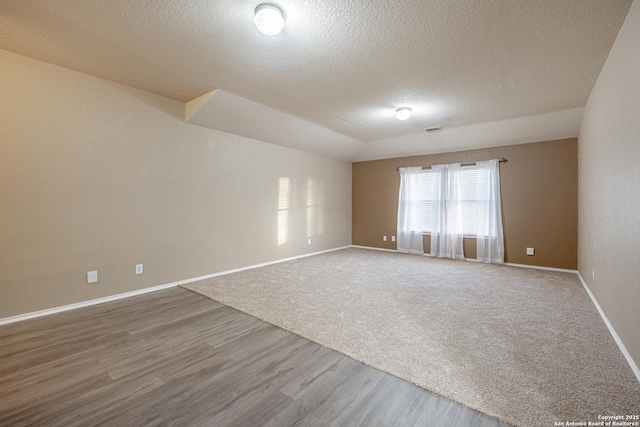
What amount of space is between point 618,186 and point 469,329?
163cm

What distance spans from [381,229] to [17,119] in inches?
242

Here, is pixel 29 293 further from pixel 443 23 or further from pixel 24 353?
pixel 443 23

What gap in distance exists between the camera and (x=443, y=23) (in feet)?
6.67

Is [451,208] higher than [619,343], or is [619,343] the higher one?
[451,208]

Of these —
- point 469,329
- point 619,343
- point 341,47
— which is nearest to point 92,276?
point 341,47

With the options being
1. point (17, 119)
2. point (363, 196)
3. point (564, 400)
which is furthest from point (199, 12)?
point (363, 196)

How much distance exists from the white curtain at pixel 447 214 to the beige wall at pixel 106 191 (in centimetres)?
373

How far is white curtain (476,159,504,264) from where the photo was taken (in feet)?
16.6

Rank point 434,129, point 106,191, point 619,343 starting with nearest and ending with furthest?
point 619,343 < point 106,191 < point 434,129

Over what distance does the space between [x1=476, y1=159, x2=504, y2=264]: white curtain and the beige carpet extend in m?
0.67

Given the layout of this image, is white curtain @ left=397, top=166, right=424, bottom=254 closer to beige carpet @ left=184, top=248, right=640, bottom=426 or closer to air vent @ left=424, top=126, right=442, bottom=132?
air vent @ left=424, top=126, right=442, bottom=132

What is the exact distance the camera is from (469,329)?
7.84 feet

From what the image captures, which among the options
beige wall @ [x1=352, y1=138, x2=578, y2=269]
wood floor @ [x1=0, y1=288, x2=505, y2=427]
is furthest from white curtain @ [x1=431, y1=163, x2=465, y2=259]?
wood floor @ [x1=0, y1=288, x2=505, y2=427]

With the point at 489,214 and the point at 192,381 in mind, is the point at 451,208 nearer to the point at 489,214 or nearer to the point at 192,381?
the point at 489,214
